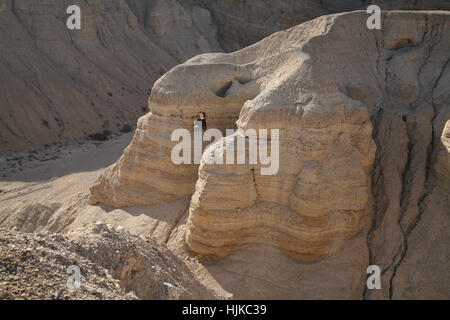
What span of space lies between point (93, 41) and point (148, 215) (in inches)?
808

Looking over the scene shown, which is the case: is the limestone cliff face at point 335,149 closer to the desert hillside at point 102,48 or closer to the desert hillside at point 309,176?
the desert hillside at point 309,176

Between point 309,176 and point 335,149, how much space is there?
2.74ft

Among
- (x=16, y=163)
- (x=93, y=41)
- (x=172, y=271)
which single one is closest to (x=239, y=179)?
(x=172, y=271)

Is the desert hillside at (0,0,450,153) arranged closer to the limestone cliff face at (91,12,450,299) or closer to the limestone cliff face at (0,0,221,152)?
the limestone cliff face at (0,0,221,152)

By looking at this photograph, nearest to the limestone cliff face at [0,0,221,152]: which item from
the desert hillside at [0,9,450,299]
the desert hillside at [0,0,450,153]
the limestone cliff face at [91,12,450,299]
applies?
the desert hillside at [0,0,450,153]

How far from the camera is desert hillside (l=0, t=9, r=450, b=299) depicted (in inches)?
314

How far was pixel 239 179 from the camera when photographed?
8.45m

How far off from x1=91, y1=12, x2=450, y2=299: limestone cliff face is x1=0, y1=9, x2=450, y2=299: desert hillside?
0.02 metres

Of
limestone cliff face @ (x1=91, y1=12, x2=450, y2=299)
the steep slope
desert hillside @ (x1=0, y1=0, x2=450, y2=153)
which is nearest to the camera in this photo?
the steep slope

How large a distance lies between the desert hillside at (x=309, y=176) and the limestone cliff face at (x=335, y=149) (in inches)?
0.9

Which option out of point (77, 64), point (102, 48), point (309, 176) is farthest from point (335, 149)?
point (102, 48)

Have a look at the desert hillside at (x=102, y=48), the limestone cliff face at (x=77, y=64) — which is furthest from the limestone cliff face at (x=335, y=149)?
the desert hillside at (x=102, y=48)

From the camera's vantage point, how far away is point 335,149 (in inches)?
334

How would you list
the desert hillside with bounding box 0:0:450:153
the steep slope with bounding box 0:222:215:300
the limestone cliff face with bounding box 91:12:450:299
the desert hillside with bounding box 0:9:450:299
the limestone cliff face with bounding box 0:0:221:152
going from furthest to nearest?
the desert hillside with bounding box 0:0:450:153, the limestone cliff face with bounding box 0:0:221:152, the limestone cliff face with bounding box 91:12:450:299, the desert hillside with bounding box 0:9:450:299, the steep slope with bounding box 0:222:215:300
